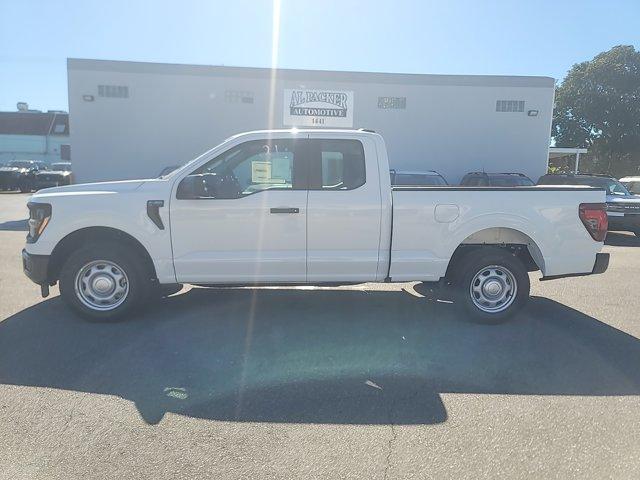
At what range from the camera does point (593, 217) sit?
5.29 meters

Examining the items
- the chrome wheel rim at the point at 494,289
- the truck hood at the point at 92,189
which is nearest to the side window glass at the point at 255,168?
the truck hood at the point at 92,189

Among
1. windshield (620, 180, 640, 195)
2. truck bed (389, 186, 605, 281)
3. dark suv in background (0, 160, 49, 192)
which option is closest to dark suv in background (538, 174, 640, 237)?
windshield (620, 180, 640, 195)

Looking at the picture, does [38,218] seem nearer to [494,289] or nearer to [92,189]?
[92,189]

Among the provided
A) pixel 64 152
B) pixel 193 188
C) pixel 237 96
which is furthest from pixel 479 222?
pixel 64 152

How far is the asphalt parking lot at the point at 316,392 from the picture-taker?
2934mm

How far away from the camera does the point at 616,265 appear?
9203mm

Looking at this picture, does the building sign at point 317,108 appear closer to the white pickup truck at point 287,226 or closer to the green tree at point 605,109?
the white pickup truck at point 287,226

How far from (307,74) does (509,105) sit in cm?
764

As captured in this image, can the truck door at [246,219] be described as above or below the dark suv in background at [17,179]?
above

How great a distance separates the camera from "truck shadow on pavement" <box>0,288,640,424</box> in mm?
3646

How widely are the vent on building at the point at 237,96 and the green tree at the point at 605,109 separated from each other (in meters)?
34.2

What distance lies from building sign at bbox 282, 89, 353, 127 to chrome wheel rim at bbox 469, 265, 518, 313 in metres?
13.3

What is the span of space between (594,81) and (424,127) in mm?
30353

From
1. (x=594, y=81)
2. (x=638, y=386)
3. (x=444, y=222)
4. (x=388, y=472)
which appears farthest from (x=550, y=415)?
(x=594, y=81)
